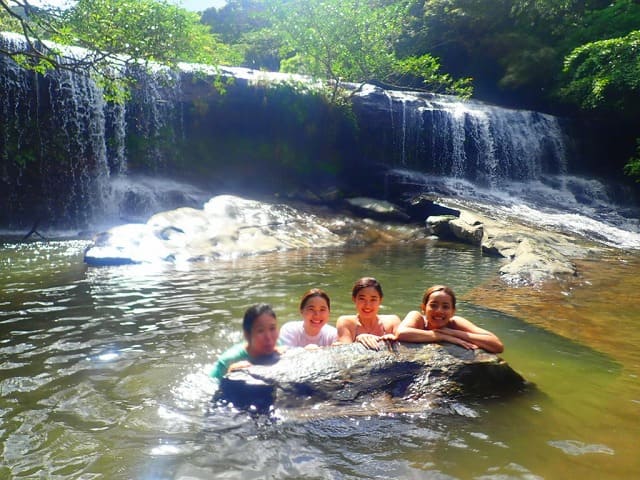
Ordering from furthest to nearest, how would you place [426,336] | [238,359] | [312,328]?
[312,328]
[426,336]
[238,359]

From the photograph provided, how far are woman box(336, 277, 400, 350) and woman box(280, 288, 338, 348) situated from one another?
0.14 metres

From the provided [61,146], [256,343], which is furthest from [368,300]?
[61,146]

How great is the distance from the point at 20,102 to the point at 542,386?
15678 mm

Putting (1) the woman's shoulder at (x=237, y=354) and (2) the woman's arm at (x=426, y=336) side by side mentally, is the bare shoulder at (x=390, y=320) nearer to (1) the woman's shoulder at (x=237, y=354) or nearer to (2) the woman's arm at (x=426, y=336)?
(2) the woman's arm at (x=426, y=336)

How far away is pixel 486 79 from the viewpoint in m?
25.7

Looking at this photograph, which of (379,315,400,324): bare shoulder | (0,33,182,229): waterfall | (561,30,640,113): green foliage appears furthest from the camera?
(561,30,640,113): green foliage

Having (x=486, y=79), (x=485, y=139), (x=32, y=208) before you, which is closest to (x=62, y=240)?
(x=32, y=208)

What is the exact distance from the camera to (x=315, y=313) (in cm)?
420

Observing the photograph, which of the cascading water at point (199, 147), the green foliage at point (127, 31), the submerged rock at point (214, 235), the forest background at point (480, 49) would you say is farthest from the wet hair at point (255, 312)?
the cascading water at point (199, 147)

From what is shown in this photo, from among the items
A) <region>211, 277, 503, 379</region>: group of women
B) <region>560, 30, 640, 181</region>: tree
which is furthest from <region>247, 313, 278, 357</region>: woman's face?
<region>560, 30, 640, 181</region>: tree

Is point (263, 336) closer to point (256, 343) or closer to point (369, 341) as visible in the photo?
point (256, 343)

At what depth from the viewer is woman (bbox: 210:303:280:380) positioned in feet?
12.3

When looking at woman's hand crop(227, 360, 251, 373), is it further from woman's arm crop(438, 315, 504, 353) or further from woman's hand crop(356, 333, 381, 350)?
woman's arm crop(438, 315, 504, 353)

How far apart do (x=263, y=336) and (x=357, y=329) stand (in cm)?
100
